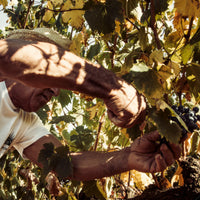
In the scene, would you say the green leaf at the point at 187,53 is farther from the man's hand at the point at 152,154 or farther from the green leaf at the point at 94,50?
the green leaf at the point at 94,50

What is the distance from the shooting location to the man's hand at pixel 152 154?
3.88 feet

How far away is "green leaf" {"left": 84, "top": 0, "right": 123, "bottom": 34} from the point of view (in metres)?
1.54

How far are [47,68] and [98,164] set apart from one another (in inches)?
39.9

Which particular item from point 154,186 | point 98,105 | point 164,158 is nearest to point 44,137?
point 98,105

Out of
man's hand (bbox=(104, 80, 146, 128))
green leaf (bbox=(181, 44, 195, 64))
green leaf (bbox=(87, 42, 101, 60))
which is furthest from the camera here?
green leaf (bbox=(87, 42, 101, 60))

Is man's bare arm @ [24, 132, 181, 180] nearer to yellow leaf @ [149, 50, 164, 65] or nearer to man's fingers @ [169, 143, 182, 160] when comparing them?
man's fingers @ [169, 143, 182, 160]

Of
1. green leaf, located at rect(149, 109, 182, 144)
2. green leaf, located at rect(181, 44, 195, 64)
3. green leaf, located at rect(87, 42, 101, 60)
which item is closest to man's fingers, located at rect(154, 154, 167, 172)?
green leaf, located at rect(149, 109, 182, 144)

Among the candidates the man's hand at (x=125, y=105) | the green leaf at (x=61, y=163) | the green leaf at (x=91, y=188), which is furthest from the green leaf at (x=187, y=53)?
the green leaf at (x=91, y=188)

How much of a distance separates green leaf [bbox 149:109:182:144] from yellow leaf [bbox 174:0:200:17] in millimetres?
451

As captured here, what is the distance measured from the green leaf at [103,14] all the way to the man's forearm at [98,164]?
67 centimetres

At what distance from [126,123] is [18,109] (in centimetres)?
124

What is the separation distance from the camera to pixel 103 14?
1.56m

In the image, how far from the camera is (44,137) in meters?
2.04

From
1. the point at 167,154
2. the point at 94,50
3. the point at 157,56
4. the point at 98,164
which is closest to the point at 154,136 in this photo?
the point at 167,154
